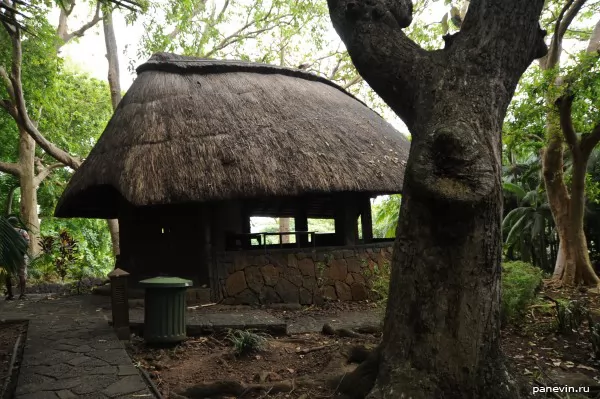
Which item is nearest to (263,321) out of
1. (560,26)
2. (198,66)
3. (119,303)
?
(119,303)

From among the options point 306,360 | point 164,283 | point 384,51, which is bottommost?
point 306,360

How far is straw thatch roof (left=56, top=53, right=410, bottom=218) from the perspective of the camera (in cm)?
680

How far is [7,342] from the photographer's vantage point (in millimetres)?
5438

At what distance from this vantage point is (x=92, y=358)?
13.6ft

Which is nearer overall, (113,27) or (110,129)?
(110,129)

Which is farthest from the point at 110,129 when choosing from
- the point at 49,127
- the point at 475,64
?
the point at 49,127

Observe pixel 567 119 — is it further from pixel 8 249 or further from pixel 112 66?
pixel 112 66

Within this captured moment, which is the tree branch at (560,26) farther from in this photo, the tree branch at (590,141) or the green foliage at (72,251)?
the green foliage at (72,251)

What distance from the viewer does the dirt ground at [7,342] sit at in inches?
160

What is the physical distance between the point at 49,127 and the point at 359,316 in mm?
12600

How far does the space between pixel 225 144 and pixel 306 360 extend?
378 cm

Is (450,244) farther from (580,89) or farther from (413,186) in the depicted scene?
(580,89)

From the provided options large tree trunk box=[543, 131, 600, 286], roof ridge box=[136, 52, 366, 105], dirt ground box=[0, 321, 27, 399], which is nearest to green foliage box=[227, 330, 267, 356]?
dirt ground box=[0, 321, 27, 399]

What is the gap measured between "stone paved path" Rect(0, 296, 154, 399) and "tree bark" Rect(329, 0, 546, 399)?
177 cm
